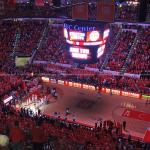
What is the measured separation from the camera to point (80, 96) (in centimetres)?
3020

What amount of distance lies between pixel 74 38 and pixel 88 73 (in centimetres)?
887

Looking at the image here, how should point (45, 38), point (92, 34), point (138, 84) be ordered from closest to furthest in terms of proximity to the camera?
1. point (92, 34)
2. point (138, 84)
3. point (45, 38)

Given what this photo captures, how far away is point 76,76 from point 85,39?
29.2 ft

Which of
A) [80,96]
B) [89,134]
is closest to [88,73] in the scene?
[80,96]

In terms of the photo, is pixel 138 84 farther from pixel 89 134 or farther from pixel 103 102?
pixel 89 134

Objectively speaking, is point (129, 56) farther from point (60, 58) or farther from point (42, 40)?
point (42, 40)

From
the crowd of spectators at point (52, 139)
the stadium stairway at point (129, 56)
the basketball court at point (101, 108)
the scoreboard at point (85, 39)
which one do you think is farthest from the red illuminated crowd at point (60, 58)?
the scoreboard at point (85, 39)

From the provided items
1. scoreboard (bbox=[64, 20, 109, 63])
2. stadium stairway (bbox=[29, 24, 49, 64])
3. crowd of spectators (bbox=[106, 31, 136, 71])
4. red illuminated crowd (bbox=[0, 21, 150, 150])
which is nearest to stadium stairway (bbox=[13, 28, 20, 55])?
red illuminated crowd (bbox=[0, 21, 150, 150])

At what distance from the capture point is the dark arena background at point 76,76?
1697 centimetres

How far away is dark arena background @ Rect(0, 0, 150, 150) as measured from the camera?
17.0 metres

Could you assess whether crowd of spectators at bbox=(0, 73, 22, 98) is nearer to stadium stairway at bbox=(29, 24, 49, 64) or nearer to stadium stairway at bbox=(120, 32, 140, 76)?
stadium stairway at bbox=(29, 24, 49, 64)

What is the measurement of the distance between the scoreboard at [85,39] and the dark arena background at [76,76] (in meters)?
0.08

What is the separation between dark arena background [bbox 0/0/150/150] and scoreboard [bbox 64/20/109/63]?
0.08 meters

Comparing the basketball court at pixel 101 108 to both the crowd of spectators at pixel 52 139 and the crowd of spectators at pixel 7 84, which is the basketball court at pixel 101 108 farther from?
the crowd of spectators at pixel 52 139
